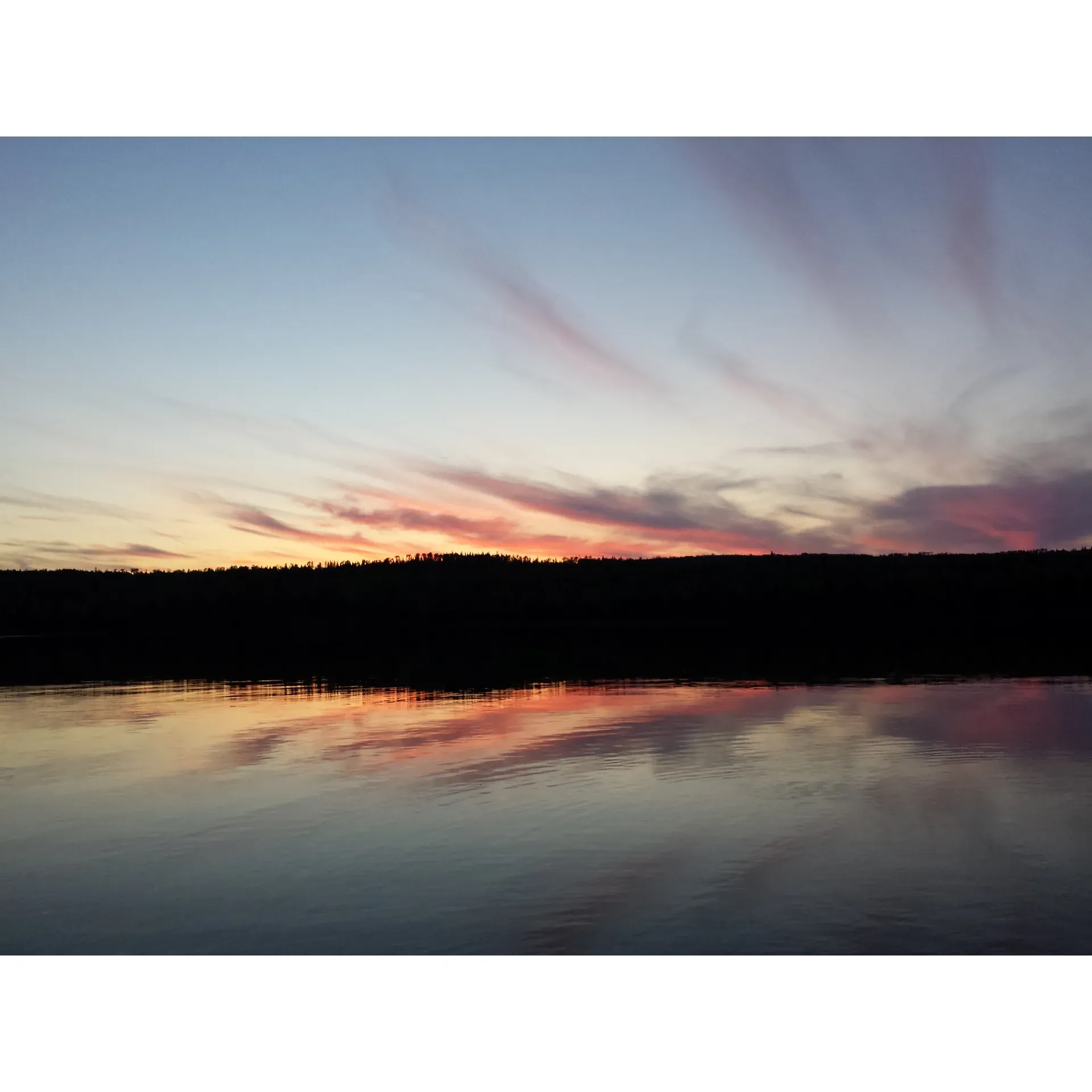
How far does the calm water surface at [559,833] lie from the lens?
21.0 ft

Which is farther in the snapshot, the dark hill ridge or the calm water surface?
the dark hill ridge

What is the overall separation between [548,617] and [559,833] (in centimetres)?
4521

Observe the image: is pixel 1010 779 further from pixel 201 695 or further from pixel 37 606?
pixel 37 606

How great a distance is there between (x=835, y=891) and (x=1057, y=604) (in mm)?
46391

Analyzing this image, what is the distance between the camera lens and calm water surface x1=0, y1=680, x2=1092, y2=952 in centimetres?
640

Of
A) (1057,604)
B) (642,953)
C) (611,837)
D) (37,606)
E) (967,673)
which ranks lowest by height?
(642,953)

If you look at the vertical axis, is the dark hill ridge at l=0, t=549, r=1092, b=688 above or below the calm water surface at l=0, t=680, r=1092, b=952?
above

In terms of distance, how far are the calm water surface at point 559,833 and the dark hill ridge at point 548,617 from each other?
10.4 meters

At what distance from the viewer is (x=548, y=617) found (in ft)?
176

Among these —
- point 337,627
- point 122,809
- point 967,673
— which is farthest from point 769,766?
point 337,627

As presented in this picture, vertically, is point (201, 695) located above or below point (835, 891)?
above

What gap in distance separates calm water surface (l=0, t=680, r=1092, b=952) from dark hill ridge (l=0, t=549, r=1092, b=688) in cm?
1040

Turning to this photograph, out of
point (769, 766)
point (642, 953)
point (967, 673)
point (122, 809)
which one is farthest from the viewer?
point (967, 673)

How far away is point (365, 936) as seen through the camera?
20.8 feet
